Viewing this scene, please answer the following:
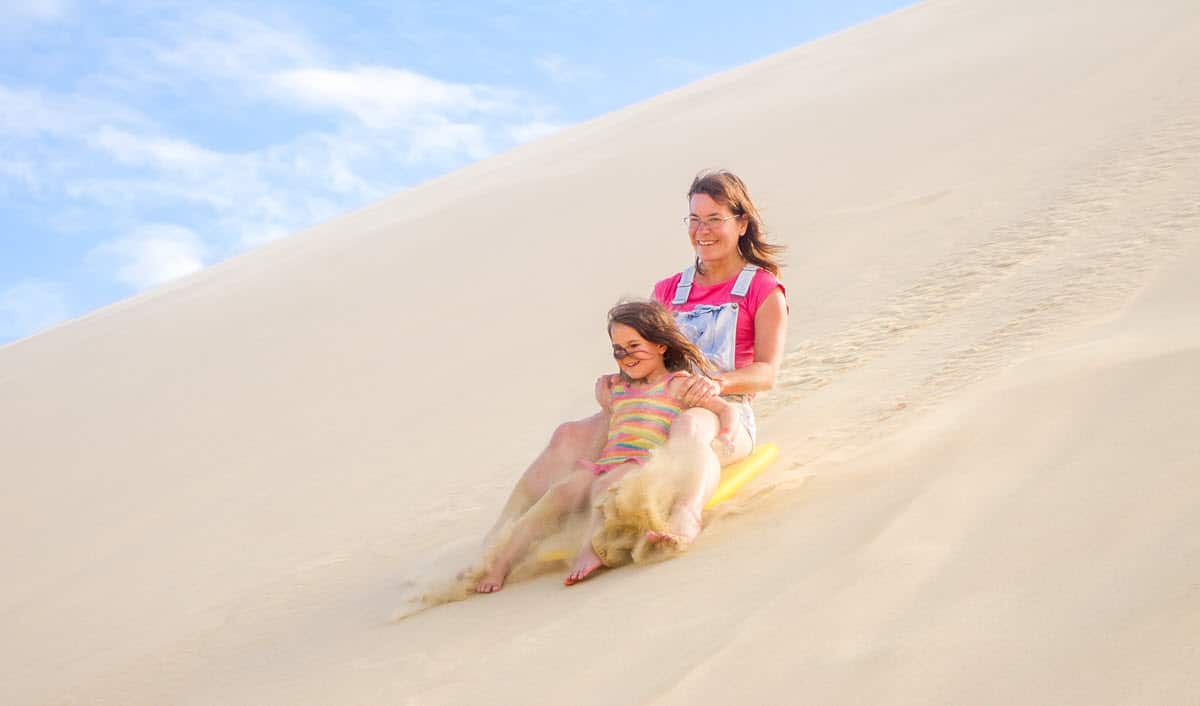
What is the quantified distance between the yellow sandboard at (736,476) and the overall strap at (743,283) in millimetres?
460

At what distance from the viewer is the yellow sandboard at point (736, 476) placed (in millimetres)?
2855

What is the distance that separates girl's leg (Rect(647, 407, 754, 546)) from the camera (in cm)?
267

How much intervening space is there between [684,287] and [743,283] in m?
0.22

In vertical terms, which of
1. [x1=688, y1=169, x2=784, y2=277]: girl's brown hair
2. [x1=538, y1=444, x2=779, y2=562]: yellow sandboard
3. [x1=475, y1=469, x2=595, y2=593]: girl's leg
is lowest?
[x1=538, y1=444, x2=779, y2=562]: yellow sandboard

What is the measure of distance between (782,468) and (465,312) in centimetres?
409

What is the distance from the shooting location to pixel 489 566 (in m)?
2.87

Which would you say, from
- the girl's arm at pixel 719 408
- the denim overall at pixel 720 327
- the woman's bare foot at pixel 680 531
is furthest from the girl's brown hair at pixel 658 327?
the woman's bare foot at pixel 680 531

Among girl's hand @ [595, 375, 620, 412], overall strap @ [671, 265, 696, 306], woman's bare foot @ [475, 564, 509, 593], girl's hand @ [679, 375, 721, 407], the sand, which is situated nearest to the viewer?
the sand

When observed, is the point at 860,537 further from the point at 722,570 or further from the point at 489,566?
the point at 489,566

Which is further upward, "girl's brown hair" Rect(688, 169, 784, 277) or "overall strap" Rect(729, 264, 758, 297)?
"girl's brown hair" Rect(688, 169, 784, 277)

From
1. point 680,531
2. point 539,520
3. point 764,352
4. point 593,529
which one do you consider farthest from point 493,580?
point 764,352

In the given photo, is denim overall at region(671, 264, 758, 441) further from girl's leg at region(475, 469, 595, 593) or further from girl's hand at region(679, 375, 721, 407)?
girl's leg at region(475, 469, 595, 593)

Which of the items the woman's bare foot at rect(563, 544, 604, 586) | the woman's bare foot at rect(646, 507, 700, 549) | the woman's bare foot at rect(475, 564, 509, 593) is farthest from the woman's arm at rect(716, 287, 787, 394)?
Answer: the woman's bare foot at rect(475, 564, 509, 593)

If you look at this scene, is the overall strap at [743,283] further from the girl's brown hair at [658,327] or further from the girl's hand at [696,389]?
the girl's hand at [696,389]
